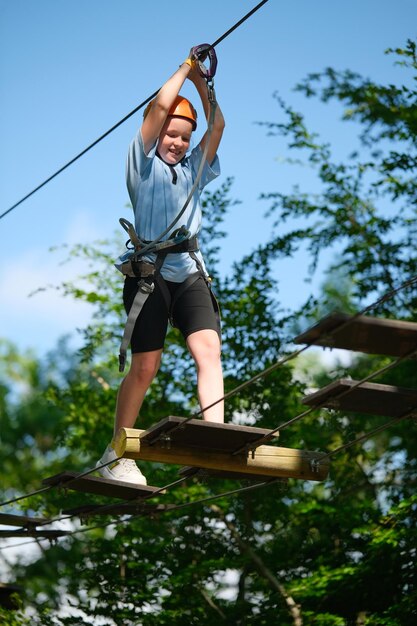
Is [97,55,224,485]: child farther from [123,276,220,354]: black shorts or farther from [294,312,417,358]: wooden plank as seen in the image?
[294,312,417,358]: wooden plank

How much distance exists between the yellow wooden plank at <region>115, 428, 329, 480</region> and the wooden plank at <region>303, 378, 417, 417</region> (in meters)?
0.54

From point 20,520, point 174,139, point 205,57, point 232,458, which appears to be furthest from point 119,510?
point 205,57

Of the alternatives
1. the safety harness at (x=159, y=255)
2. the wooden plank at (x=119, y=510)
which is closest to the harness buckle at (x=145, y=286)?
the safety harness at (x=159, y=255)

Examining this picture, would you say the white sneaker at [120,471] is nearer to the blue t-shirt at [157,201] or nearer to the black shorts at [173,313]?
the black shorts at [173,313]

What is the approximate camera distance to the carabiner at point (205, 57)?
520 centimetres

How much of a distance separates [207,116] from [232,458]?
1.66 metres

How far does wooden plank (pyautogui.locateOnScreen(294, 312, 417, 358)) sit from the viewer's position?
405cm

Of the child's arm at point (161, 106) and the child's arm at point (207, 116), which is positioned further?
the child's arm at point (207, 116)

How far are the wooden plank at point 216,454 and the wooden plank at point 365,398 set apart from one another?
1.25 feet

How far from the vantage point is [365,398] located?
4.89 metres

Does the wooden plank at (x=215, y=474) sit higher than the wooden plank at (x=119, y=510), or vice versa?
the wooden plank at (x=119, y=510)

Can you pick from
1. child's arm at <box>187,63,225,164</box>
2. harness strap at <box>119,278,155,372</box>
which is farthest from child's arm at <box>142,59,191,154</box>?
harness strap at <box>119,278,155,372</box>

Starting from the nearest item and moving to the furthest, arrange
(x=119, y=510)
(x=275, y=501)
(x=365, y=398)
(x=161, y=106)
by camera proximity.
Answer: (x=365, y=398)
(x=161, y=106)
(x=119, y=510)
(x=275, y=501)

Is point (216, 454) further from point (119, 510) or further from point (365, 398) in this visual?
point (119, 510)
